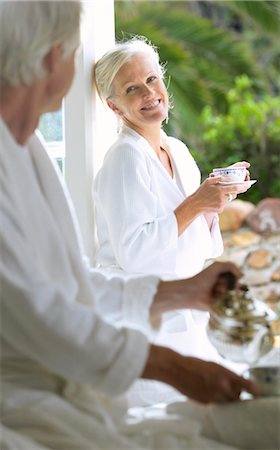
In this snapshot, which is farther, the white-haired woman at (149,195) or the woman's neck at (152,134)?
the woman's neck at (152,134)

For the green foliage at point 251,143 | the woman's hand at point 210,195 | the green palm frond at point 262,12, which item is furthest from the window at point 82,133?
the green palm frond at point 262,12

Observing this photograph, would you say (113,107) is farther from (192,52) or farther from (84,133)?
(192,52)

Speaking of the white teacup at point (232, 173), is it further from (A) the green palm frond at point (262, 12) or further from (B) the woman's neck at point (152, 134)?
(A) the green palm frond at point (262, 12)

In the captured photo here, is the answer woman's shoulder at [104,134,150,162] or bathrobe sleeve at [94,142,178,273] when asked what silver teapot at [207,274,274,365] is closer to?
bathrobe sleeve at [94,142,178,273]

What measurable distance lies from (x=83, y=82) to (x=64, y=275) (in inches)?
58.2

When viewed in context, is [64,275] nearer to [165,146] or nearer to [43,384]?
[43,384]

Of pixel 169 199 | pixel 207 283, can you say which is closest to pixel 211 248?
pixel 169 199

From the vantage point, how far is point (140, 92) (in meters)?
2.87

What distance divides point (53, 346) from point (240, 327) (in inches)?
15.8

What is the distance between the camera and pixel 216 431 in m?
1.52

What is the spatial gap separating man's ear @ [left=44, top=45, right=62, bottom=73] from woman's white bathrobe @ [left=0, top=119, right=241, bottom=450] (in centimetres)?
13

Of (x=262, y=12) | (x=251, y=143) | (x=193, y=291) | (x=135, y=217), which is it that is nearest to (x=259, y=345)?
(x=193, y=291)

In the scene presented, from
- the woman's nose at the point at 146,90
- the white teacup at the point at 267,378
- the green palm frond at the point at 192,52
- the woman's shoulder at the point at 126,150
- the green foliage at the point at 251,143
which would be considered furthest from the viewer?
the green palm frond at the point at 192,52

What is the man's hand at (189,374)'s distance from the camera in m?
1.41
